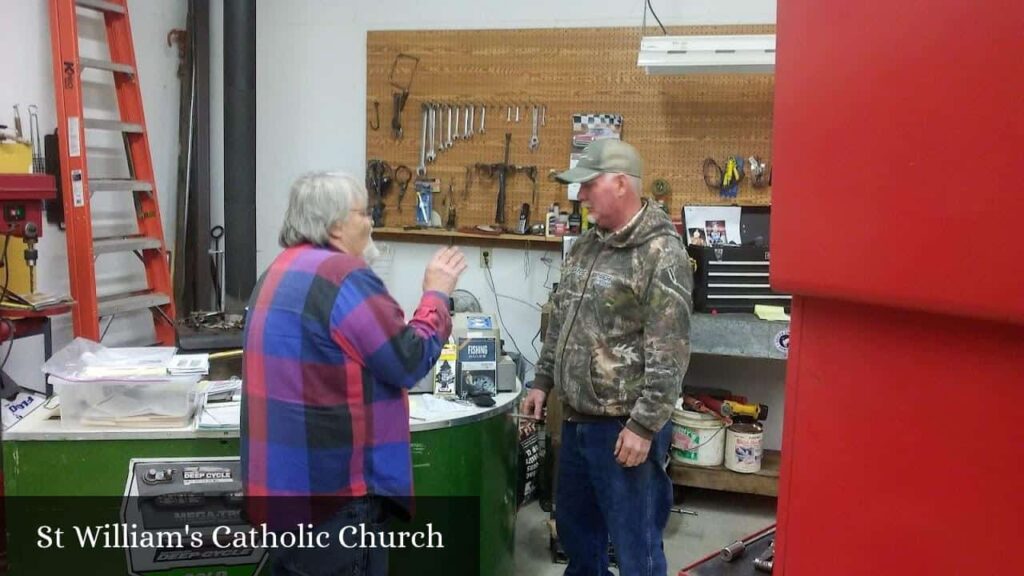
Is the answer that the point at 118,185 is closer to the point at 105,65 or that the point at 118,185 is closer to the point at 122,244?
the point at 122,244

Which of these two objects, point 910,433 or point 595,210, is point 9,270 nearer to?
point 595,210

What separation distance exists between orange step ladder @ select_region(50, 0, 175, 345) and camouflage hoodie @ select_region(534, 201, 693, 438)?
2.03m

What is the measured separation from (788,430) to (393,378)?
100 cm

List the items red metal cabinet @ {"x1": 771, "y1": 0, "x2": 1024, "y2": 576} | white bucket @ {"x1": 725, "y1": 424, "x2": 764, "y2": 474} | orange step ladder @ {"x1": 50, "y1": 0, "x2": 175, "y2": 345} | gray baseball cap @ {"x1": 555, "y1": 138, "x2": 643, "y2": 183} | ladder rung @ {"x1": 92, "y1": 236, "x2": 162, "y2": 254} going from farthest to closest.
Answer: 1. white bucket @ {"x1": 725, "y1": 424, "x2": 764, "y2": 474}
2. ladder rung @ {"x1": 92, "y1": 236, "x2": 162, "y2": 254}
3. orange step ladder @ {"x1": 50, "y1": 0, "x2": 175, "y2": 345}
4. gray baseball cap @ {"x1": 555, "y1": 138, "x2": 643, "y2": 183}
5. red metal cabinet @ {"x1": 771, "y1": 0, "x2": 1024, "y2": 576}

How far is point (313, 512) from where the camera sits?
1.65 metres

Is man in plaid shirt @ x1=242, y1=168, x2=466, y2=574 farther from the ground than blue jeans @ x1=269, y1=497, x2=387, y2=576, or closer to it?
farther from the ground

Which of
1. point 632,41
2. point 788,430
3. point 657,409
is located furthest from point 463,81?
point 788,430

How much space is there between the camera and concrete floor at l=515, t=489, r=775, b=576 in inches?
118

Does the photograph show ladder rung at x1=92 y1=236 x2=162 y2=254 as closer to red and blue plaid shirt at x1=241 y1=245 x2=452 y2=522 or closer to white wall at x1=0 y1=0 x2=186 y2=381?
white wall at x1=0 y1=0 x2=186 y2=381

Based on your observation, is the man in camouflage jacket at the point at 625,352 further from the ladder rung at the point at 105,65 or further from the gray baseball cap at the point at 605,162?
the ladder rung at the point at 105,65

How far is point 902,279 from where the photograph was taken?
2.07 ft

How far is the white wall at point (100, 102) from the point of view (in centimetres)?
308

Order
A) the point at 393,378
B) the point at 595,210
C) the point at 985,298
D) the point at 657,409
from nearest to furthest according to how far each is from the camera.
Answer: the point at 985,298
the point at 393,378
the point at 657,409
the point at 595,210

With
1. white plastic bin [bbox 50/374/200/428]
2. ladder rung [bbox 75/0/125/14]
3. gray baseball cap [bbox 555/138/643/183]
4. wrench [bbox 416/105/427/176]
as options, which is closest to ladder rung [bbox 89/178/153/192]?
ladder rung [bbox 75/0/125/14]
